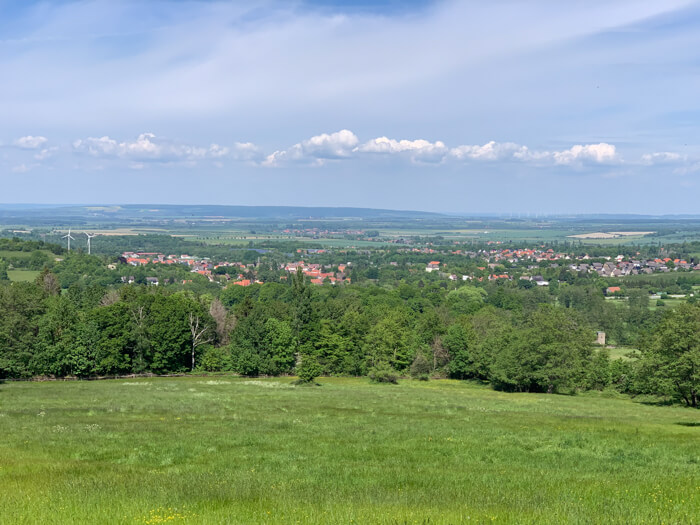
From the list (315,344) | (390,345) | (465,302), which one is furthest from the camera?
(465,302)

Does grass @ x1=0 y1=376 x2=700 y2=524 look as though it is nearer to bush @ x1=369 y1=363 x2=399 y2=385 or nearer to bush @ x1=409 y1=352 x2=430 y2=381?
bush @ x1=369 y1=363 x2=399 y2=385

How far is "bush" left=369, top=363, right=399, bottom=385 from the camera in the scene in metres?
71.9

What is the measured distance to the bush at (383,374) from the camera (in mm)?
71894

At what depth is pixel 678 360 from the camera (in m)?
48.4

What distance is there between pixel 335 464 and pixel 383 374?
5309cm

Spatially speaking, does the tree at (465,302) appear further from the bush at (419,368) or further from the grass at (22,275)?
the grass at (22,275)

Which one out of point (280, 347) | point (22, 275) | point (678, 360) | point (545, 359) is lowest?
point (280, 347)

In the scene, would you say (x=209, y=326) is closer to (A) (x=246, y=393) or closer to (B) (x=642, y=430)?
(A) (x=246, y=393)

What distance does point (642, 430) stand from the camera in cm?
2867

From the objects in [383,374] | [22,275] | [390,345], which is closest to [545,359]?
[383,374]

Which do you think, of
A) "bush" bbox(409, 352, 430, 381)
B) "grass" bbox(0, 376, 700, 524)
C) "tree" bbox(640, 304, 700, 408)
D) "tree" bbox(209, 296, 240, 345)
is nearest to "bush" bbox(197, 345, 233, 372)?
"tree" bbox(209, 296, 240, 345)

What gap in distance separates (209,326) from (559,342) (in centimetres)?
4784

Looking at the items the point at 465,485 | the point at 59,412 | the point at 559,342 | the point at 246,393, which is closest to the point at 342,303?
the point at 559,342

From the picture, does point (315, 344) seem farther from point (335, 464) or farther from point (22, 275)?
point (22, 275)
